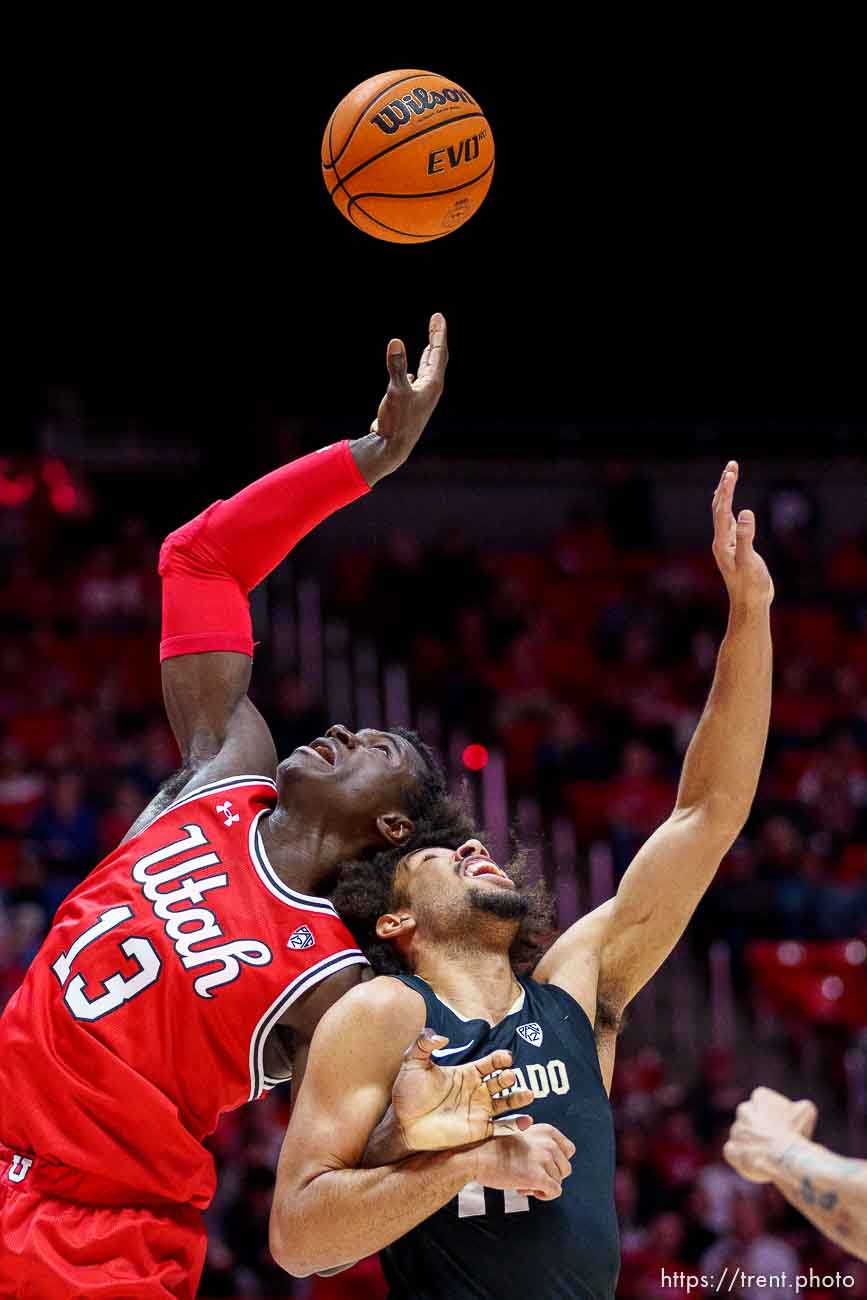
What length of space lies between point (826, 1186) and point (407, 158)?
324cm

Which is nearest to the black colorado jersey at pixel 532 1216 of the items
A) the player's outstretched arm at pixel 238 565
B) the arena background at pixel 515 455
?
the player's outstretched arm at pixel 238 565

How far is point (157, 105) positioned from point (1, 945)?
845 cm

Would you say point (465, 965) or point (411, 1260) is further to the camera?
point (465, 965)

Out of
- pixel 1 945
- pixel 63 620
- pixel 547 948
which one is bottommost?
pixel 1 945

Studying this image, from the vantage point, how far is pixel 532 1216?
3.73 m

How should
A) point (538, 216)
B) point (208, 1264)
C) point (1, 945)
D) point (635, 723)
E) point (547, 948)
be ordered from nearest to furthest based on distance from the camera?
1. point (547, 948)
2. point (208, 1264)
3. point (1, 945)
4. point (635, 723)
5. point (538, 216)

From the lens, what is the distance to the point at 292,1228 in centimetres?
356

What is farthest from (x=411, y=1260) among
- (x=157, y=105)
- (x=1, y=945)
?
(x=157, y=105)

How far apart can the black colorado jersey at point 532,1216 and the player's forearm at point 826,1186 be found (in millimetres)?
596

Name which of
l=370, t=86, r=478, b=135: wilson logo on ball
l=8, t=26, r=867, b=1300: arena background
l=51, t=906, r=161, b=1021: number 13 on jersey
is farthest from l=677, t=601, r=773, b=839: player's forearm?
l=8, t=26, r=867, b=1300: arena background

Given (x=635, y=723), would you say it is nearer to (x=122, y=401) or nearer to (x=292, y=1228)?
(x=122, y=401)

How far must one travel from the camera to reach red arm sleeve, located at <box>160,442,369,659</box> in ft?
15.8

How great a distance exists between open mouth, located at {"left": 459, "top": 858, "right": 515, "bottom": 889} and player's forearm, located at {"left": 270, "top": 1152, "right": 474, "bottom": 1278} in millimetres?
843

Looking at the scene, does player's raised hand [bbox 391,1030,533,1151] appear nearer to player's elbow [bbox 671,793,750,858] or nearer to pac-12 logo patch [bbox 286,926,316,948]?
pac-12 logo patch [bbox 286,926,316,948]
